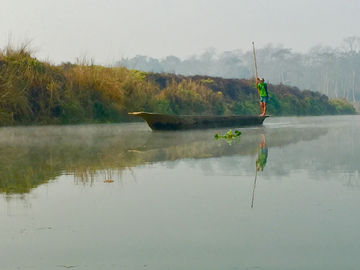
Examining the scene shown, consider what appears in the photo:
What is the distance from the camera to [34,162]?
26.8ft

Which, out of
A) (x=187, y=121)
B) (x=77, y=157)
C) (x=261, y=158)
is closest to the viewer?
(x=261, y=158)

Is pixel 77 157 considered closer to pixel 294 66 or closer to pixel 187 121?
pixel 187 121

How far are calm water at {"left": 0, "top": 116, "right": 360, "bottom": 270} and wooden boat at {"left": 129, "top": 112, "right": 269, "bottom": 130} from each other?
8.64 meters

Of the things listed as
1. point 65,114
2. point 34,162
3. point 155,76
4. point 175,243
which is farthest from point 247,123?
point 155,76

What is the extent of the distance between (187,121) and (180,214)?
13499mm

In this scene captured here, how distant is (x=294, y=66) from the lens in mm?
138125

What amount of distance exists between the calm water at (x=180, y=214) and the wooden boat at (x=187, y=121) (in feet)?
28.3

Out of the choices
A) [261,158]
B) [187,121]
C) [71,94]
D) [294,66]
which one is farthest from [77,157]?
[294,66]

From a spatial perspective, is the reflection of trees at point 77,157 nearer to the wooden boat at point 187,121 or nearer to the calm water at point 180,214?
the calm water at point 180,214

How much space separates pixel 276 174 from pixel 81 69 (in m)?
18.5

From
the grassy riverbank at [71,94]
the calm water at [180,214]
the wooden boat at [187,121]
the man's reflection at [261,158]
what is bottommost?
the calm water at [180,214]

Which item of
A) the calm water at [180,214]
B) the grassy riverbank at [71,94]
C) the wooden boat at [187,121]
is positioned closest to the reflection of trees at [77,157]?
the calm water at [180,214]

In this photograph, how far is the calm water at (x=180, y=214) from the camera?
316 cm

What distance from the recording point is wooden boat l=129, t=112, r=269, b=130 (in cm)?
1664
